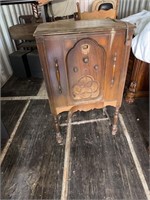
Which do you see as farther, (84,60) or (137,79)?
(137,79)

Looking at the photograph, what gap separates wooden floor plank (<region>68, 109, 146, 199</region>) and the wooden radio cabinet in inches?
14.0

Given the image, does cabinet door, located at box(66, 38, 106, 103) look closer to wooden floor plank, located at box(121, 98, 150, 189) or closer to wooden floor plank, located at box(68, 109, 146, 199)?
wooden floor plank, located at box(68, 109, 146, 199)

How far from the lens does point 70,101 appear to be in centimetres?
110

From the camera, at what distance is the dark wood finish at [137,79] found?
4.90ft

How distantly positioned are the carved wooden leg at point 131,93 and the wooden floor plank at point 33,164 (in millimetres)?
789

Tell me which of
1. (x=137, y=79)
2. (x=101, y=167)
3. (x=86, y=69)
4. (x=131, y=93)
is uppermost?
(x=86, y=69)

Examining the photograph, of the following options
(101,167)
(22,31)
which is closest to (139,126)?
(101,167)

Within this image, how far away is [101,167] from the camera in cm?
115

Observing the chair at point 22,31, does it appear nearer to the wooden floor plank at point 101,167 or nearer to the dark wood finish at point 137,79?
the dark wood finish at point 137,79

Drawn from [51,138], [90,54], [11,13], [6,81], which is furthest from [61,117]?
[11,13]

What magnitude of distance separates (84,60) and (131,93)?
0.96 m

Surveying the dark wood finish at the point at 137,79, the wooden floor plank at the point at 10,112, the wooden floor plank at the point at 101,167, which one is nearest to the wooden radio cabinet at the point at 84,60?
the wooden floor plank at the point at 101,167

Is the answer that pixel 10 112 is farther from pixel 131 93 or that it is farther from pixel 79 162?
pixel 131 93

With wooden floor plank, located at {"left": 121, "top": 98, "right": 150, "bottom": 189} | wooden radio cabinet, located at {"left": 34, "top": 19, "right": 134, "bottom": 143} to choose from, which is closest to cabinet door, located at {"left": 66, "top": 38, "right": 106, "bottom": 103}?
wooden radio cabinet, located at {"left": 34, "top": 19, "right": 134, "bottom": 143}
